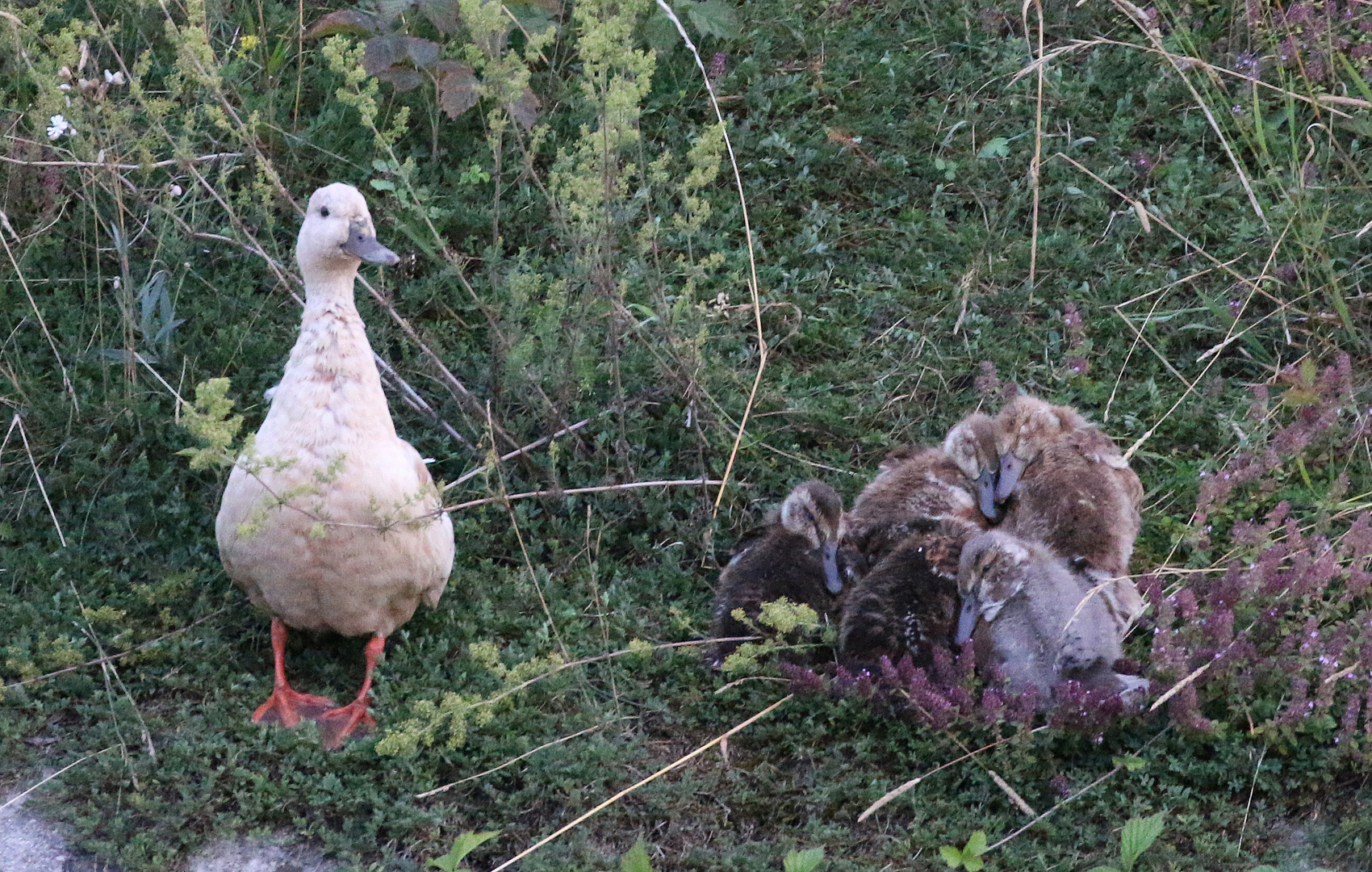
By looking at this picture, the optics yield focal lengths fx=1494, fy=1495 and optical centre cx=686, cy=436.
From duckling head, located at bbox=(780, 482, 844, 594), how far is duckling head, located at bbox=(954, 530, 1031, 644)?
1.52 feet

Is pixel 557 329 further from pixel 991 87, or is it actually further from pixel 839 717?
pixel 991 87

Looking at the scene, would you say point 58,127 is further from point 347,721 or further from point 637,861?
Answer: point 637,861

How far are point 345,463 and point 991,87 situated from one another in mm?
4155

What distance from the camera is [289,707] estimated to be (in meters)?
4.41

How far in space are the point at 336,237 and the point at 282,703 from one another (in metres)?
1.39

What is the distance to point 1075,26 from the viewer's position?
716 cm

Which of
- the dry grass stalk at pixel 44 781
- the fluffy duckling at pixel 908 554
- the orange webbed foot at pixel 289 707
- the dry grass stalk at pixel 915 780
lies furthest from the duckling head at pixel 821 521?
the dry grass stalk at pixel 44 781

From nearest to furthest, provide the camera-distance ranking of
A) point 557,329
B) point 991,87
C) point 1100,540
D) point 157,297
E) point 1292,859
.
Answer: point 1292,859 → point 1100,540 → point 557,329 → point 157,297 → point 991,87

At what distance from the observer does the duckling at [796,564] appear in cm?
468

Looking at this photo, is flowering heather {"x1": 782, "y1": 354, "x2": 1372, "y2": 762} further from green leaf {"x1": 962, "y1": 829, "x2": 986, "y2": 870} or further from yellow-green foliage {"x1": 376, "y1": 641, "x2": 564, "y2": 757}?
yellow-green foliage {"x1": 376, "y1": 641, "x2": 564, "y2": 757}

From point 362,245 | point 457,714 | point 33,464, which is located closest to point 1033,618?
point 457,714

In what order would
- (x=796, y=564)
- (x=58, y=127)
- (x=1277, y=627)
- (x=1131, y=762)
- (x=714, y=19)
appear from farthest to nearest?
(x=714, y=19), (x=58, y=127), (x=796, y=564), (x=1277, y=627), (x=1131, y=762)

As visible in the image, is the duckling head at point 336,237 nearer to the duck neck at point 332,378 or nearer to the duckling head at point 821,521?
the duck neck at point 332,378

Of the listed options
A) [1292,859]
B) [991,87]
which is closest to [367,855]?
[1292,859]
